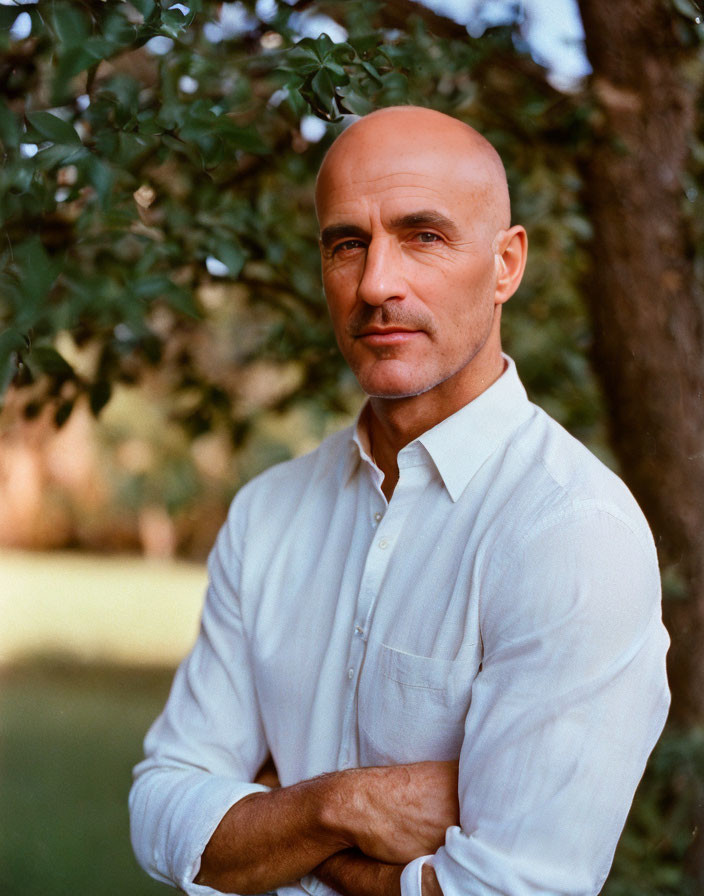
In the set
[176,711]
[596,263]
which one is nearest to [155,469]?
[596,263]

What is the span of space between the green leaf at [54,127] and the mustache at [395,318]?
1.61ft

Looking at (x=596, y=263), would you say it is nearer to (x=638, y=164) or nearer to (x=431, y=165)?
(x=638, y=164)

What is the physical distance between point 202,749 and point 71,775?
4.84 meters

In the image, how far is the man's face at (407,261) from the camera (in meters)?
1.54

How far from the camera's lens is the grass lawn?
15.3ft

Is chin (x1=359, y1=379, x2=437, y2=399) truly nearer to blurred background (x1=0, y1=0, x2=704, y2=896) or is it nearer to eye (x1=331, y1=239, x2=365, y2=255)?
eye (x1=331, y1=239, x2=365, y2=255)

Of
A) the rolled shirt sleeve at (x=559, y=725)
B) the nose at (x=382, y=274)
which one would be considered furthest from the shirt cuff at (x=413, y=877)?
the nose at (x=382, y=274)

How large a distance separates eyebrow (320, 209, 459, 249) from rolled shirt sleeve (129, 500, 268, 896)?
57cm

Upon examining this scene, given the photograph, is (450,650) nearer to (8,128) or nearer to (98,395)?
(8,128)

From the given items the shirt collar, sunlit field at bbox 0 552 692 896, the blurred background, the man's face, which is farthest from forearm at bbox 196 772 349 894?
sunlit field at bbox 0 552 692 896

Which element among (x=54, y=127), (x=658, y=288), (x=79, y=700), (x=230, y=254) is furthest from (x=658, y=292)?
(x=79, y=700)

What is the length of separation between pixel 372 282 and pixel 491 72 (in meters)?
1.35

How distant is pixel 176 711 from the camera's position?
171cm

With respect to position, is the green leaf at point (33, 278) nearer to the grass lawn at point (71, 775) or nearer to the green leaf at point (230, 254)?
the green leaf at point (230, 254)
